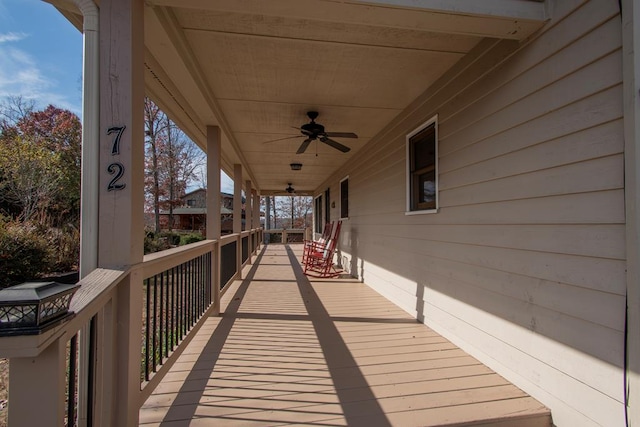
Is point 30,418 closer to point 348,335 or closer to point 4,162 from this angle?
point 348,335

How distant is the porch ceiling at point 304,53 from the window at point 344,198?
279 cm

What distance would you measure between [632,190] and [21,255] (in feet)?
28.5

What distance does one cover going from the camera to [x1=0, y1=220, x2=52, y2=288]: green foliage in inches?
243

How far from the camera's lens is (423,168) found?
11.6 feet

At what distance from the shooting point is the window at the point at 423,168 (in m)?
3.30

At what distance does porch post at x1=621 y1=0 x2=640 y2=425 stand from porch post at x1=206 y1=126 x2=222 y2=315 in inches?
134

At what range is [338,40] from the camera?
94.3 inches

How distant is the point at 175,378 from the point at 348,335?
1467 millimetres

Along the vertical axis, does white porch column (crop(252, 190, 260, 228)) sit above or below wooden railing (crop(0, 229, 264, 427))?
above

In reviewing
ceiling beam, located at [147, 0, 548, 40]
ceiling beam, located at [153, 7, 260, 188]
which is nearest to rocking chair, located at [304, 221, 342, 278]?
ceiling beam, located at [153, 7, 260, 188]

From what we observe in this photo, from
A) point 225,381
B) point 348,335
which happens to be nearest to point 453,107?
point 348,335

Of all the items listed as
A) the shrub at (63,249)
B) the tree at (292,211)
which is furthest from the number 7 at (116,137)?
the tree at (292,211)

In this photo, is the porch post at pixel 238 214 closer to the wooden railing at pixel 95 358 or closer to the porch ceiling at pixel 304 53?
the porch ceiling at pixel 304 53

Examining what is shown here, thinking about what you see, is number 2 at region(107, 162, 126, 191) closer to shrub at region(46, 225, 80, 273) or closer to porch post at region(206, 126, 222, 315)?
porch post at region(206, 126, 222, 315)
